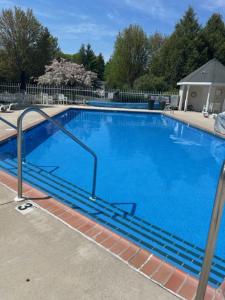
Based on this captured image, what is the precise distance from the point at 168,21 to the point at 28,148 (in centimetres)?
3087

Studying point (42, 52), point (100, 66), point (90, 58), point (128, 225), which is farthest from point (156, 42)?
point (128, 225)

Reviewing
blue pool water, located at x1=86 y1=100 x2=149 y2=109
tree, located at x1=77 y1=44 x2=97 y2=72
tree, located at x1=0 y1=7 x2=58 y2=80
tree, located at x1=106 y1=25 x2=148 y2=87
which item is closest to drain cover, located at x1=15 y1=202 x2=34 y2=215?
blue pool water, located at x1=86 y1=100 x2=149 y2=109

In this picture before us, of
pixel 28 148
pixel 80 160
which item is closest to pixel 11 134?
pixel 28 148

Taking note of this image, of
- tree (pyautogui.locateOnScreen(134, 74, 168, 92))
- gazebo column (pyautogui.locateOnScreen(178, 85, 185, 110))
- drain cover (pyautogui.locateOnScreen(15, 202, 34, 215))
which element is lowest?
drain cover (pyautogui.locateOnScreen(15, 202, 34, 215))

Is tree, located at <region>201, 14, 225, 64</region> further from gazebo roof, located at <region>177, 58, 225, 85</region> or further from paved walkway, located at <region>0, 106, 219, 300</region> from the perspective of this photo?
paved walkway, located at <region>0, 106, 219, 300</region>

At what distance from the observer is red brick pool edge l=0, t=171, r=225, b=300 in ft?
6.57

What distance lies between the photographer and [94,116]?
16.1 meters

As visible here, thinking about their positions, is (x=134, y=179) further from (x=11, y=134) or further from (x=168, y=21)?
(x=168, y=21)

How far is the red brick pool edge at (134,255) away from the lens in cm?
200

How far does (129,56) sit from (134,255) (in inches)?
1220

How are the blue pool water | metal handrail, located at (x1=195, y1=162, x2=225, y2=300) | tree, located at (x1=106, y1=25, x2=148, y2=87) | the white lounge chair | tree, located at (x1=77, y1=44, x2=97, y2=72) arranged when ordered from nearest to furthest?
1. metal handrail, located at (x1=195, y1=162, x2=225, y2=300)
2. the white lounge chair
3. the blue pool water
4. tree, located at (x1=106, y1=25, x2=148, y2=87)
5. tree, located at (x1=77, y1=44, x2=97, y2=72)

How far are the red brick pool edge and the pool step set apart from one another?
636mm

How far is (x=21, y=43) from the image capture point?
90.0 feet

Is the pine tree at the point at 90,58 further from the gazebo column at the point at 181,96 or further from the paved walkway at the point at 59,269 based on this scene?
the paved walkway at the point at 59,269
